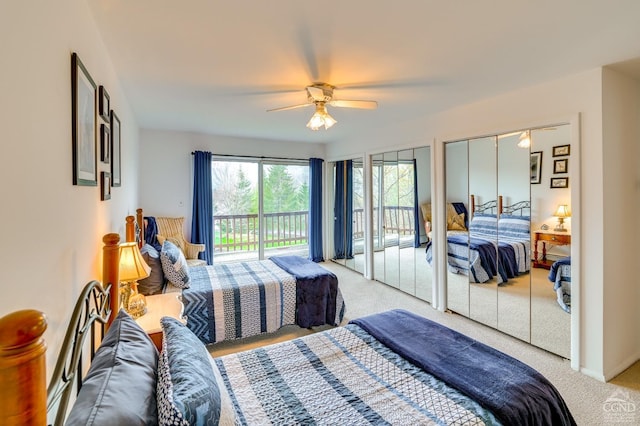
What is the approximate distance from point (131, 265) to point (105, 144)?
2.53 feet

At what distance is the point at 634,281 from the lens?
2633 mm

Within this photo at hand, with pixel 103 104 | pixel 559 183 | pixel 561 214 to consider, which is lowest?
pixel 561 214

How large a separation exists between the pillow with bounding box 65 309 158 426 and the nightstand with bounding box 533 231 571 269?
3.10m

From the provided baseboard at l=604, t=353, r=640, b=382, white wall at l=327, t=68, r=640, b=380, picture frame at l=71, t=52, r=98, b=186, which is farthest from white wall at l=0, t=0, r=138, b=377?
baseboard at l=604, t=353, r=640, b=382

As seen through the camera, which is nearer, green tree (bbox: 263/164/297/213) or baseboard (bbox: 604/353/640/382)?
baseboard (bbox: 604/353/640/382)

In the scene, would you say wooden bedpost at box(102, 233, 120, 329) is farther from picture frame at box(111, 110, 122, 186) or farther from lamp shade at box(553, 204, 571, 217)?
lamp shade at box(553, 204, 571, 217)

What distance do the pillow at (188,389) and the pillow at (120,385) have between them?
42 mm

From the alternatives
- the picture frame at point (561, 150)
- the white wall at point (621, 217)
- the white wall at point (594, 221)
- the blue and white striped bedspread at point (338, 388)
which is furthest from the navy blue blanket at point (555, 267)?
the blue and white striped bedspread at point (338, 388)

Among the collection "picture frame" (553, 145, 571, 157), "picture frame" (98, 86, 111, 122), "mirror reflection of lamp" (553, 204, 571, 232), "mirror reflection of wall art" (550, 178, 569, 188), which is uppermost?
"picture frame" (98, 86, 111, 122)

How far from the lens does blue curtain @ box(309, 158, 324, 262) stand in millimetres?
6074

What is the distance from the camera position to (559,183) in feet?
8.76

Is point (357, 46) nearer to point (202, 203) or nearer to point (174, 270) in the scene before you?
point (174, 270)

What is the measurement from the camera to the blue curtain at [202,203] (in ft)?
16.6

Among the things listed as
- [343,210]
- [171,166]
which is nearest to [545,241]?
[343,210]
